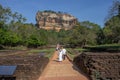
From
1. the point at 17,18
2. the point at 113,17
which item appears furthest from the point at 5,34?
the point at 113,17

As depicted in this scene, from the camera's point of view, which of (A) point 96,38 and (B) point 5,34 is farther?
(A) point 96,38

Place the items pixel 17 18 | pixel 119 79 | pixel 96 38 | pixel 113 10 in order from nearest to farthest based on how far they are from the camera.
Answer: pixel 119 79 < pixel 113 10 < pixel 17 18 < pixel 96 38

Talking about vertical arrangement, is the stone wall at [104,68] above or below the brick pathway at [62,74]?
above

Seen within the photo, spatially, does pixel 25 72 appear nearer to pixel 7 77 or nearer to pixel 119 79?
pixel 7 77

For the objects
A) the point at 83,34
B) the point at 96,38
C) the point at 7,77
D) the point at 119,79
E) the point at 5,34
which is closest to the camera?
the point at 7,77

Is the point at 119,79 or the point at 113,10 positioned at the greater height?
the point at 113,10

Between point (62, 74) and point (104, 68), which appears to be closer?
point (104, 68)

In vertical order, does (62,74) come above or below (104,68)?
below

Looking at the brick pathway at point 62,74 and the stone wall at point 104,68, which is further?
the brick pathway at point 62,74

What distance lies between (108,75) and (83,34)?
219 feet

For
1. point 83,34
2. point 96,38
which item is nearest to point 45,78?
point 83,34

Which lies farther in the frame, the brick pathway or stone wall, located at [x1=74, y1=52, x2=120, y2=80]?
the brick pathway

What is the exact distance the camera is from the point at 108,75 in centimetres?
1109

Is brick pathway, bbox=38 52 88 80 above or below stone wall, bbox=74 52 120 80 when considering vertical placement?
below
